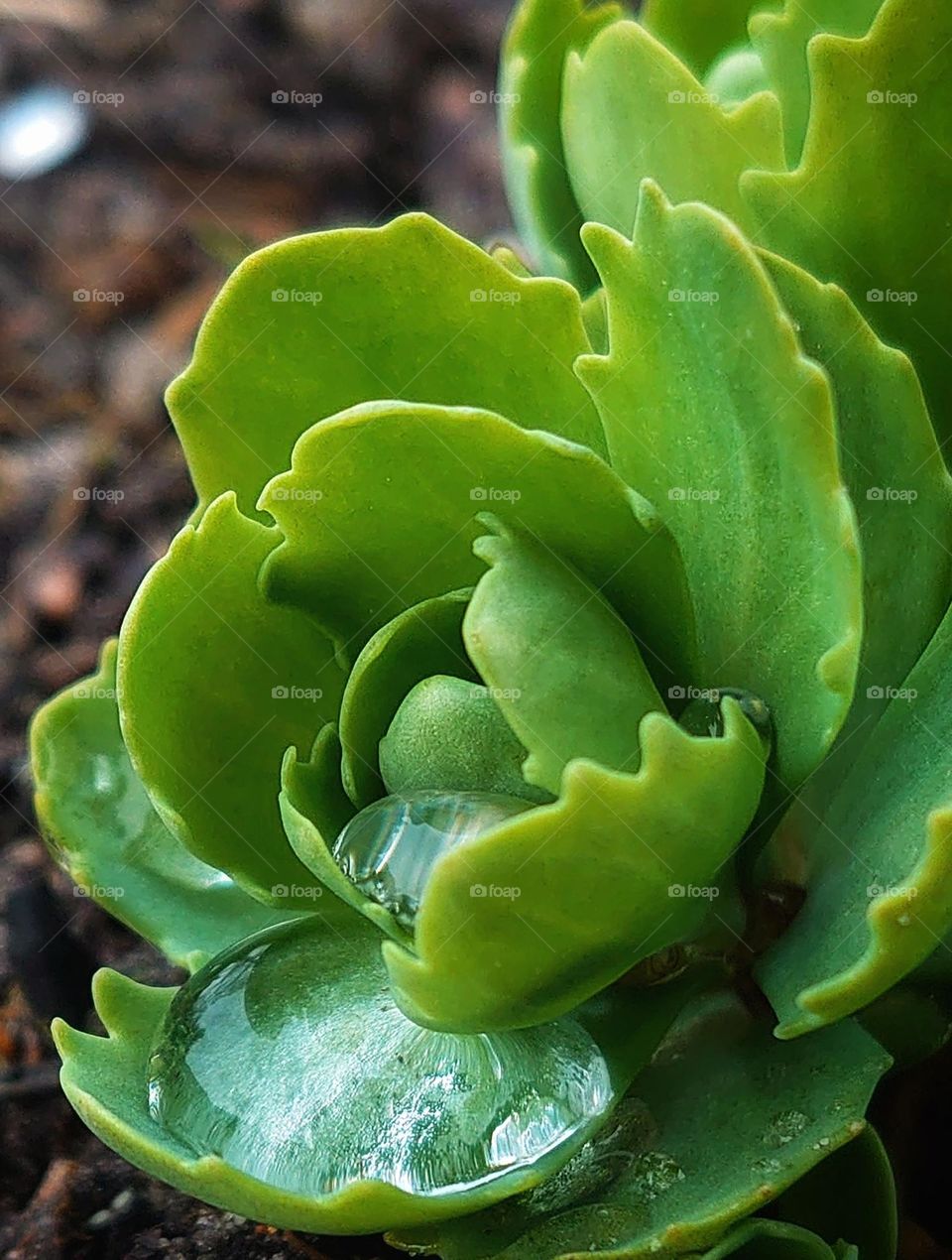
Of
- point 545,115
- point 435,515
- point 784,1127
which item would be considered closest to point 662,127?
point 545,115

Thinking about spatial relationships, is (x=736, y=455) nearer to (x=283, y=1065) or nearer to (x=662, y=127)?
(x=662, y=127)

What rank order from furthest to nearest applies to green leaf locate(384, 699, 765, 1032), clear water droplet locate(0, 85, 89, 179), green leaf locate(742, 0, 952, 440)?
clear water droplet locate(0, 85, 89, 179)
green leaf locate(742, 0, 952, 440)
green leaf locate(384, 699, 765, 1032)

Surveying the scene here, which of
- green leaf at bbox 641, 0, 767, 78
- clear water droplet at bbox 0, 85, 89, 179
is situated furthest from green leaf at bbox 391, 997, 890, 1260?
clear water droplet at bbox 0, 85, 89, 179

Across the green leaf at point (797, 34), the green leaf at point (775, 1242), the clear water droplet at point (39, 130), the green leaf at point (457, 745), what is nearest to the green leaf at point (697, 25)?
the green leaf at point (797, 34)

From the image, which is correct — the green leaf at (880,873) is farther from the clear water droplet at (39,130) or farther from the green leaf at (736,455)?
the clear water droplet at (39,130)

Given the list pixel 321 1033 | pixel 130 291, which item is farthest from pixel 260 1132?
pixel 130 291

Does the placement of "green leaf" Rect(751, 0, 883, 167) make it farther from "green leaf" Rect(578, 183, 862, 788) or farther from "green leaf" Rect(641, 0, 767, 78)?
"green leaf" Rect(578, 183, 862, 788)

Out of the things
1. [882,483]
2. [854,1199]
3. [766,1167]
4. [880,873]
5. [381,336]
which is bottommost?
[854,1199]
